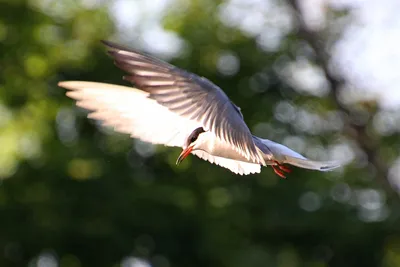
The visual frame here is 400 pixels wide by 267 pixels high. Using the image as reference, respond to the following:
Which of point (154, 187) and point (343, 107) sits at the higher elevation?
point (343, 107)

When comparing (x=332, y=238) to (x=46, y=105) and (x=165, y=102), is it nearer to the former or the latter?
(x=46, y=105)

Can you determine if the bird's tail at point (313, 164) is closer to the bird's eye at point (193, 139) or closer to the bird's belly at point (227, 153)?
the bird's belly at point (227, 153)

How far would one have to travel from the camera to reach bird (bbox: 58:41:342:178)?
5105 millimetres

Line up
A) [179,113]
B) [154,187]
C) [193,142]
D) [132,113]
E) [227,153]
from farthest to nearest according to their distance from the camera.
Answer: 1. [154,187]
2. [132,113]
3. [193,142]
4. [227,153]
5. [179,113]

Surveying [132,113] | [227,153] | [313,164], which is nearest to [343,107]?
[132,113]

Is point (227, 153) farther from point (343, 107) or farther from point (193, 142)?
point (343, 107)

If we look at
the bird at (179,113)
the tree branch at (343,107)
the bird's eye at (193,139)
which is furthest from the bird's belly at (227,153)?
the tree branch at (343,107)

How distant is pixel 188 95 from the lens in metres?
5.20

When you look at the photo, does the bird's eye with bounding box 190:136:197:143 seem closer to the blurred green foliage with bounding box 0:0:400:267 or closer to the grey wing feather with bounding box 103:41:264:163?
the grey wing feather with bounding box 103:41:264:163

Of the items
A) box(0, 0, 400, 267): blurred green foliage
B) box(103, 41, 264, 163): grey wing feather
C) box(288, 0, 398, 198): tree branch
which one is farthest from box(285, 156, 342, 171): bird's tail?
box(288, 0, 398, 198): tree branch

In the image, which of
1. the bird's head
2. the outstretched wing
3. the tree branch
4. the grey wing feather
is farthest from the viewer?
the tree branch

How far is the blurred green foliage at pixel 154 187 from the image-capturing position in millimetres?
15914

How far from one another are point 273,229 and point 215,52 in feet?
10.2

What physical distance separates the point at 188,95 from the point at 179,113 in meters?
0.10
